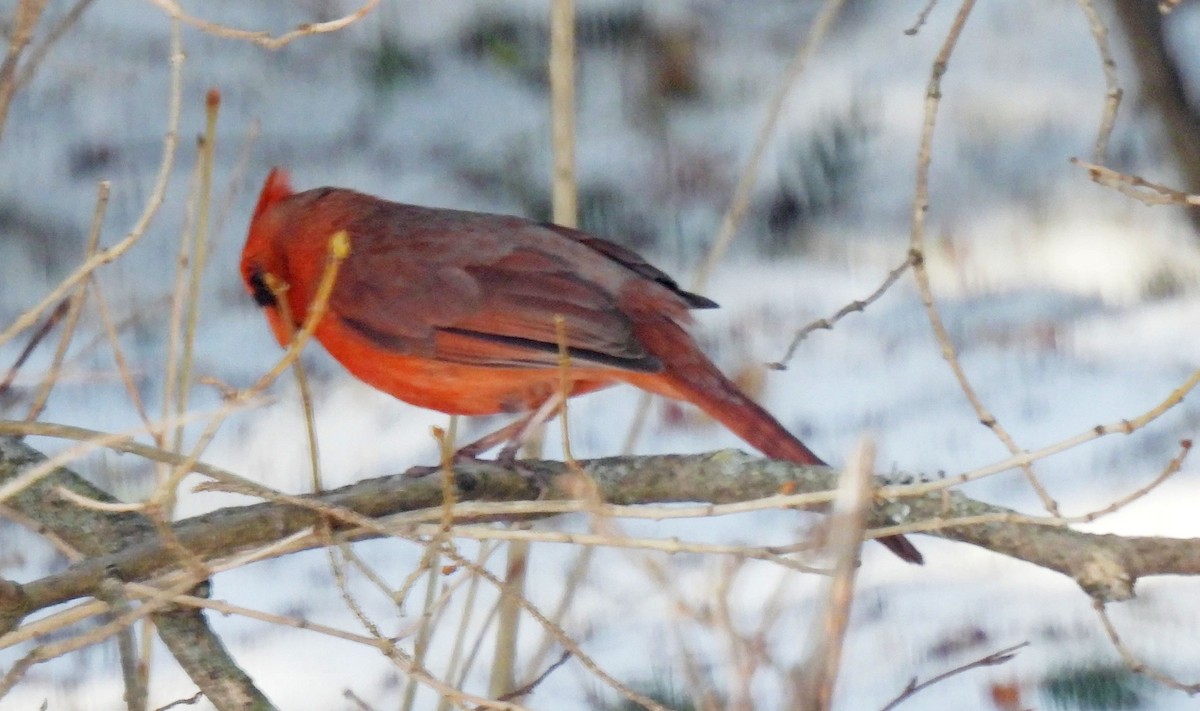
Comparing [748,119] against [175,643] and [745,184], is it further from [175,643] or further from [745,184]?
[175,643]

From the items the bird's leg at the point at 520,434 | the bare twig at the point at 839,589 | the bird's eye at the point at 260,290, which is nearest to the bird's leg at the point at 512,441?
the bird's leg at the point at 520,434

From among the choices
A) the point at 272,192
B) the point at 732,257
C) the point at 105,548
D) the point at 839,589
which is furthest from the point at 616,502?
the point at 732,257

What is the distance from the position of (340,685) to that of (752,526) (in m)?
0.92

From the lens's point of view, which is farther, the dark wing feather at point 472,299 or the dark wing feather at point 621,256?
the dark wing feather at point 621,256

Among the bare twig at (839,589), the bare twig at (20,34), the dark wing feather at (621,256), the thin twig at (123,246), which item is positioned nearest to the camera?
the bare twig at (839,589)

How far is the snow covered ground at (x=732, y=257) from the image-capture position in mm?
3012

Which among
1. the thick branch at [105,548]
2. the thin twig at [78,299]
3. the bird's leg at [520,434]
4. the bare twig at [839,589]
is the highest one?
the bird's leg at [520,434]

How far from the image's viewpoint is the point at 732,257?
3.85 metres

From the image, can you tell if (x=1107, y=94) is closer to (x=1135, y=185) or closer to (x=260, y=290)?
(x=1135, y=185)

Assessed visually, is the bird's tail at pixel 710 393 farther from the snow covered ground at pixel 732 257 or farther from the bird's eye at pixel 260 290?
the snow covered ground at pixel 732 257

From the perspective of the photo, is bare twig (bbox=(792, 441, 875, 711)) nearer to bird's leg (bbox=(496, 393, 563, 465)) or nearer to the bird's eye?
bird's leg (bbox=(496, 393, 563, 465))

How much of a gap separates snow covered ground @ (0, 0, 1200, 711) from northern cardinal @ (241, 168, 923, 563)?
631mm

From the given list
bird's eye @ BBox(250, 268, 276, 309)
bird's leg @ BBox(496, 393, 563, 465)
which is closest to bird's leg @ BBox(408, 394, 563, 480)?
bird's leg @ BBox(496, 393, 563, 465)

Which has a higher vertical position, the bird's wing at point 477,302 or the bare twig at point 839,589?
the bird's wing at point 477,302
